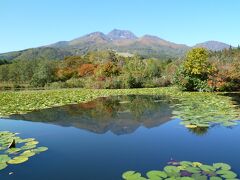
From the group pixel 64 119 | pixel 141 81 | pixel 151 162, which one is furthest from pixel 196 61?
pixel 151 162

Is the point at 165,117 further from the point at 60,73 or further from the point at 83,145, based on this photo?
the point at 60,73

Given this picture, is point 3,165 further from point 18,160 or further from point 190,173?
point 190,173

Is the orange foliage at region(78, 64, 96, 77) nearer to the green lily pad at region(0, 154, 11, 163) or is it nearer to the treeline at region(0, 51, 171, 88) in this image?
the treeline at region(0, 51, 171, 88)

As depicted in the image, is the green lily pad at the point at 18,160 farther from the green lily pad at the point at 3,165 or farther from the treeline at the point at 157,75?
the treeline at the point at 157,75

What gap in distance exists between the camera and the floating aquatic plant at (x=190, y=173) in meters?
6.01

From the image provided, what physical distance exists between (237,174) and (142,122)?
6.92m

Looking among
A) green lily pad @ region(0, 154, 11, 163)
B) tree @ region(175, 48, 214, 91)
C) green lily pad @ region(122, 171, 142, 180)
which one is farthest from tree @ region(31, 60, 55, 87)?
green lily pad @ region(122, 171, 142, 180)

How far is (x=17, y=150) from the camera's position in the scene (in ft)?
27.6

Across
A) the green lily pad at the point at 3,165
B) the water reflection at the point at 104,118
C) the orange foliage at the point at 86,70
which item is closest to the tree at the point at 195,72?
the water reflection at the point at 104,118

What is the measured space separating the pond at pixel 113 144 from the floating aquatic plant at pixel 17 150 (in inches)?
9.3

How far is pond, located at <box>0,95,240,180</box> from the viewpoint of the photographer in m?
6.93

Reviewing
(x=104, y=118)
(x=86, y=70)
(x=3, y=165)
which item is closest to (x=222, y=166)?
(x=3, y=165)

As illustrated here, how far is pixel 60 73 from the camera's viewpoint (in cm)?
5734

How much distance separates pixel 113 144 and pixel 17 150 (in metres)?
2.77
